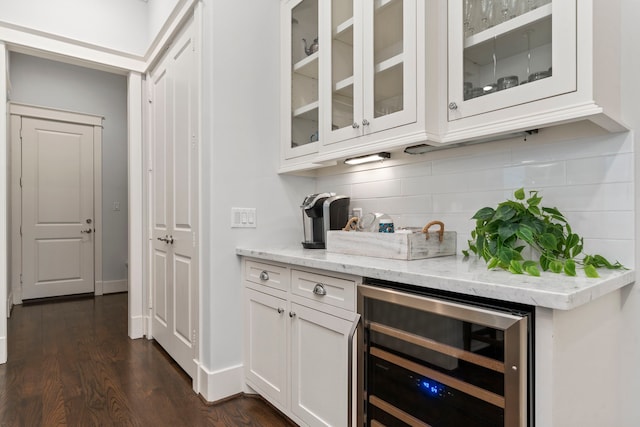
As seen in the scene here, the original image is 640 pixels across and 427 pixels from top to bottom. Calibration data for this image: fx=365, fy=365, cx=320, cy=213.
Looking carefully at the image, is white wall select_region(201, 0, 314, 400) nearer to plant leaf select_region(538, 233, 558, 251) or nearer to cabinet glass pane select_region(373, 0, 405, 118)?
cabinet glass pane select_region(373, 0, 405, 118)

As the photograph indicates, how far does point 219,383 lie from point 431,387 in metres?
1.37

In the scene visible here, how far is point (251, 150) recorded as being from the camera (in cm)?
223

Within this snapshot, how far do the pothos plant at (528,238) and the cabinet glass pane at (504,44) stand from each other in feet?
1.35

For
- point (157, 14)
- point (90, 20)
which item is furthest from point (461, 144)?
point (90, 20)

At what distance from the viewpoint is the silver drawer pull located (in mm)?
1547

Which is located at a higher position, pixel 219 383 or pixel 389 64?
pixel 389 64

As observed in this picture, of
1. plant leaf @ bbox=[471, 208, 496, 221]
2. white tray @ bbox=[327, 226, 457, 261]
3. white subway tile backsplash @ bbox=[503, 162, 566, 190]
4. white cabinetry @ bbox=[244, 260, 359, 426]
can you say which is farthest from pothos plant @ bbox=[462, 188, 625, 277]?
white cabinetry @ bbox=[244, 260, 359, 426]

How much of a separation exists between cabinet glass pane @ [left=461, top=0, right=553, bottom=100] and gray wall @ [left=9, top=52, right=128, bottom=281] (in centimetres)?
491

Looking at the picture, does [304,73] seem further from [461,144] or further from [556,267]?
[556,267]

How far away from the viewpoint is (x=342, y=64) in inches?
72.6

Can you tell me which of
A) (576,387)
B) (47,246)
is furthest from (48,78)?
(576,387)

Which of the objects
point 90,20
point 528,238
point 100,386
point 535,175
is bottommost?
point 100,386

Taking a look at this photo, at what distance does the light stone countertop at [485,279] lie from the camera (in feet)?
2.85

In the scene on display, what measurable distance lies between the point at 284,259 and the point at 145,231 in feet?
6.44
